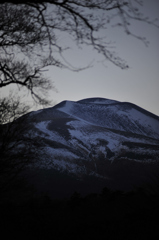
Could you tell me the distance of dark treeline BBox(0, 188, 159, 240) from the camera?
3193mm

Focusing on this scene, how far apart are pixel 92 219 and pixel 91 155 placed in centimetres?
3035

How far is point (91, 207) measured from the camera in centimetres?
→ 514

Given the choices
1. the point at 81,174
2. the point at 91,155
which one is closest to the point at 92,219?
the point at 81,174

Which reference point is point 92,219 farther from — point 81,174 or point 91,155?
point 91,155

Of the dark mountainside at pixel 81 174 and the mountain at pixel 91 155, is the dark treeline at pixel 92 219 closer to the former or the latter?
the dark mountainside at pixel 81 174

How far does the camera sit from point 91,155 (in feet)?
112

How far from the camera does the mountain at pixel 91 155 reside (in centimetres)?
2652

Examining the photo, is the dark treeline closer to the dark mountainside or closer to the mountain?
the dark mountainside

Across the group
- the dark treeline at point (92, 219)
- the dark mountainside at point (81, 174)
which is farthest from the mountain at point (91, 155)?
the dark treeline at point (92, 219)

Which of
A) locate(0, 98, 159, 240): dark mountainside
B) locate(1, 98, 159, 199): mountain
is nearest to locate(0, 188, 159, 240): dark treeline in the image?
locate(0, 98, 159, 240): dark mountainside

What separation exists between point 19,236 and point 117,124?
50.6 m

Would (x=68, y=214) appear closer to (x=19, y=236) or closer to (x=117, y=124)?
(x=19, y=236)

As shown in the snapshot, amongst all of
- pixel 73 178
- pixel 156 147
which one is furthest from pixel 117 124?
pixel 73 178

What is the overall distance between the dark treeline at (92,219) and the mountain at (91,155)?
12.4 meters
